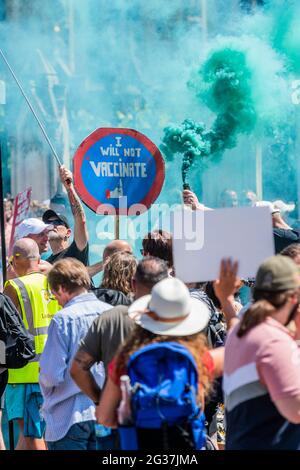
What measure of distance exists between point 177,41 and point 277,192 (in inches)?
105

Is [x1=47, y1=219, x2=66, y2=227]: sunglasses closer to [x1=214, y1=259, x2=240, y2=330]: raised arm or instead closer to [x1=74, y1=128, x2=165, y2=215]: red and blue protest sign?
[x1=74, y1=128, x2=165, y2=215]: red and blue protest sign

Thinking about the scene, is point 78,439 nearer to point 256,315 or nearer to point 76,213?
point 256,315

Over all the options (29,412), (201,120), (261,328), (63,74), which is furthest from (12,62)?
(261,328)

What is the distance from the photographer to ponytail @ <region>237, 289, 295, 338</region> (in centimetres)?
369

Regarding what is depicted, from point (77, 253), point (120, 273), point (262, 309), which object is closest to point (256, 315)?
point (262, 309)

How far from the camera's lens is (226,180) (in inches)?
521

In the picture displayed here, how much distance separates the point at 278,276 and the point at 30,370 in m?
3.01

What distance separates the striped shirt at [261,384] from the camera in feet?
11.7

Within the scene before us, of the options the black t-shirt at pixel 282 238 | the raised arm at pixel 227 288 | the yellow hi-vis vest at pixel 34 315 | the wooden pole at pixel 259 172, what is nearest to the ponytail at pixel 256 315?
the raised arm at pixel 227 288

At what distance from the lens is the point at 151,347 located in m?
3.63

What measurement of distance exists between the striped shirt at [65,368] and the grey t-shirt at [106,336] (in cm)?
48

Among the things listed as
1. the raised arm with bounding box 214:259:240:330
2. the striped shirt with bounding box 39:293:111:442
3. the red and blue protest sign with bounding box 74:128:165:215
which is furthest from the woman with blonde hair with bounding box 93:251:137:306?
the raised arm with bounding box 214:259:240:330

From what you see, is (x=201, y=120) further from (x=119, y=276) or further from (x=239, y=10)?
(x=119, y=276)

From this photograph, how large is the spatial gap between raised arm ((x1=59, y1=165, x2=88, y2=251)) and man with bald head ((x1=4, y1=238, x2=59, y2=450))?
25.7 inches
